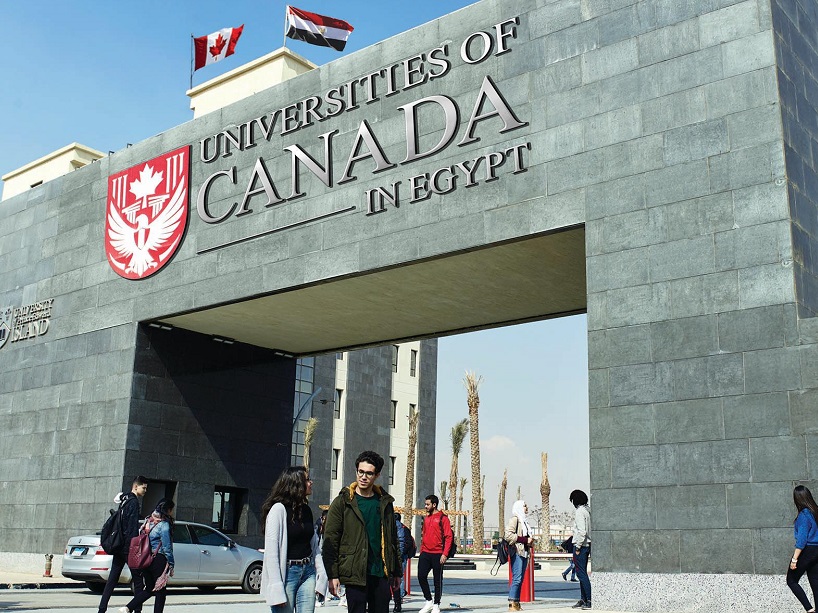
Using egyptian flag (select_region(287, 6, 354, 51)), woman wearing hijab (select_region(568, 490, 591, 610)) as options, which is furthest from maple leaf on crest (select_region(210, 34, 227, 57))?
woman wearing hijab (select_region(568, 490, 591, 610))

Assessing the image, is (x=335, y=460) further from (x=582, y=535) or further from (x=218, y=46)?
(x=582, y=535)

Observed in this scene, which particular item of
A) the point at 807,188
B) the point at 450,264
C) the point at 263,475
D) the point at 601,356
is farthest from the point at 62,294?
the point at 807,188

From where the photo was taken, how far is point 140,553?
1114 cm

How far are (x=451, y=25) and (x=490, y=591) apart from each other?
12.3 m

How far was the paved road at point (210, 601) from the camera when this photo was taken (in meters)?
14.1

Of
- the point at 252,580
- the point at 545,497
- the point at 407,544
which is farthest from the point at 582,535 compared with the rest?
the point at 545,497

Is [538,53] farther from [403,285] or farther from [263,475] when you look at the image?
[263,475]

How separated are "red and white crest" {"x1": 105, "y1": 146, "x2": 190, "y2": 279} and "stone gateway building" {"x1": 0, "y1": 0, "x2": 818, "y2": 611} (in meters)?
0.07

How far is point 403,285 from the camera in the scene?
18.0m

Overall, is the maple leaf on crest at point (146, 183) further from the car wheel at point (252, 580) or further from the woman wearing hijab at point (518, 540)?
the woman wearing hijab at point (518, 540)

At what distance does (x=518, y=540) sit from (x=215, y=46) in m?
14.5

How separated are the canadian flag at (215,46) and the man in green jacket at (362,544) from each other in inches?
679

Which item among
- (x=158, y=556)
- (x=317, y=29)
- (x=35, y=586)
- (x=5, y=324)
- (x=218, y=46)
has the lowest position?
(x=35, y=586)

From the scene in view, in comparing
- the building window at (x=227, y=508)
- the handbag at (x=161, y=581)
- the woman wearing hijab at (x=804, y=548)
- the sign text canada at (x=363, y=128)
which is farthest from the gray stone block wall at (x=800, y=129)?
the building window at (x=227, y=508)
